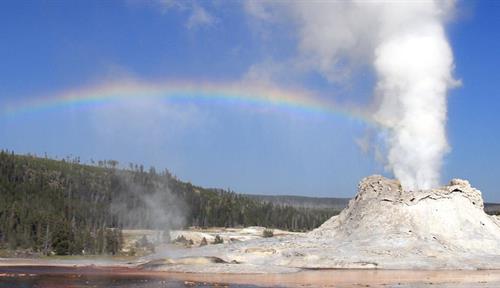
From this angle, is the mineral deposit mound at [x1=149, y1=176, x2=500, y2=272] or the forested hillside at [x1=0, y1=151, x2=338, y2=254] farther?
the forested hillside at [x1=0, y1=151, x2=338, y2=254]

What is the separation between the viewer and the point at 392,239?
205ft

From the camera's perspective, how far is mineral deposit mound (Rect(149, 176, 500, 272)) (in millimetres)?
58594

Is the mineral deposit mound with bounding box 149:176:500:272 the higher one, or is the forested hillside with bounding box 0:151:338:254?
the forested hillside with bounding box 0:151:338:254

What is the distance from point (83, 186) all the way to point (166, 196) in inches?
1046

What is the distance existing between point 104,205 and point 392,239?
117998mm

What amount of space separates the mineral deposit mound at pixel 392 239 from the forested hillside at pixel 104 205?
43.5 m

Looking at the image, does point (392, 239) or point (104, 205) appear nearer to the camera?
point (392, 239)

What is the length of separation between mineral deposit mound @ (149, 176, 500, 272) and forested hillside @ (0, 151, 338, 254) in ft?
143

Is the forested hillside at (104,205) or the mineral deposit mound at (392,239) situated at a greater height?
the forested hillside at (104,205)

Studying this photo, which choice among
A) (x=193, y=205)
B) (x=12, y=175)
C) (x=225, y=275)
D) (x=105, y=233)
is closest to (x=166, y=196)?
(x=193, y=205)

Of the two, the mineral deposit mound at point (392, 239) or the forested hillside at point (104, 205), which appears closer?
the mineral deposit mound at point (392, 239)

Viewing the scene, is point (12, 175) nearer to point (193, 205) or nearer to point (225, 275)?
point (193, 205)

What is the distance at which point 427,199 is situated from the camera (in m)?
68.2

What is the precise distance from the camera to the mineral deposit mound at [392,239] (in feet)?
192
